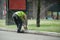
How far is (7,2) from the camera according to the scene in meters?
22.5

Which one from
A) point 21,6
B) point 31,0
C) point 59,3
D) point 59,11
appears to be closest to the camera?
point 21,6

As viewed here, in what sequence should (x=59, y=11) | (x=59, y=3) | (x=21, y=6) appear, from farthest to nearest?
(x=59, y=11) → (x=59, y=3) → (x=21, y=6)

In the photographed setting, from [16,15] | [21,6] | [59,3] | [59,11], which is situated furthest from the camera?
[59,11]

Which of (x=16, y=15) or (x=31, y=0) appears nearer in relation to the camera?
(x=16, y=15)

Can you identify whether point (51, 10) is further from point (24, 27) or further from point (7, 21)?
point (24, 27)

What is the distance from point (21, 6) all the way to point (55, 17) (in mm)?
11949

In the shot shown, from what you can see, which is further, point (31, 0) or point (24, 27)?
point (31, 0)

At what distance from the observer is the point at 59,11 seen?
32281 millimetres

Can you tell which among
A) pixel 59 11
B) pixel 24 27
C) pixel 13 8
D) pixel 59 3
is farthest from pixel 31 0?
pixel 24 27

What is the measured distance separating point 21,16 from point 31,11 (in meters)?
16.5

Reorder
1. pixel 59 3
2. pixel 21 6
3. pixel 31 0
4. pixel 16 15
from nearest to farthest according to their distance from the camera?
pixel 16 15 → pixel 21 6 → pixel 59 3 → pixel 31 0

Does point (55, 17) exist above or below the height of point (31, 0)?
below

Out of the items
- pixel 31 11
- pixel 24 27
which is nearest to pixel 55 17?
pixel 31 11

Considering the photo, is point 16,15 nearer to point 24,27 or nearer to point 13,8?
point 24,27
